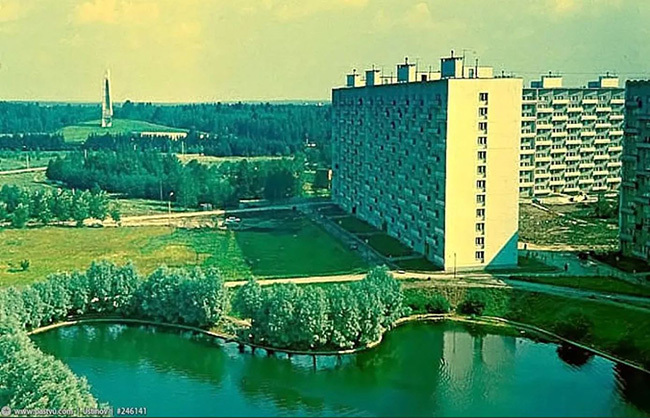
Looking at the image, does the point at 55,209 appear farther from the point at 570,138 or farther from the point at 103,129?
the point at 103,129

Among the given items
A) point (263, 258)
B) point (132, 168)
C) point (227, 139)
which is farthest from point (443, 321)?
point (227, 139)

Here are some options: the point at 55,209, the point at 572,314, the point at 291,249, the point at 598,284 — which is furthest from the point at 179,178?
the point at 572,314

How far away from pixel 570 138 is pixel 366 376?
17.4 metres

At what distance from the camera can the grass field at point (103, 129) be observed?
55906 millimetres

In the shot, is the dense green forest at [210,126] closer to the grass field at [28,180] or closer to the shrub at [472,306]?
the grass field at [28,180]

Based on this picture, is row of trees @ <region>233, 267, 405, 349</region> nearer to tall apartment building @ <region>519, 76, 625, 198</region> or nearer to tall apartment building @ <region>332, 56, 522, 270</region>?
tall apartment building @ <region>332, 56, 522, 270</region>

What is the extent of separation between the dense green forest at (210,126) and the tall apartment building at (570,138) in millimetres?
12255

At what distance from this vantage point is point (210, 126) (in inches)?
2242

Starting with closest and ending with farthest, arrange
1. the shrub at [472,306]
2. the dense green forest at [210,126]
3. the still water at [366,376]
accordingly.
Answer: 1. the still water at [366,376]
2. the shrub at [472,306]
3. the dense green forest at [210,126]

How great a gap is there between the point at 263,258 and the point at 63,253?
15.8 ft

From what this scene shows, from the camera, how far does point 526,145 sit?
2569 centimetres

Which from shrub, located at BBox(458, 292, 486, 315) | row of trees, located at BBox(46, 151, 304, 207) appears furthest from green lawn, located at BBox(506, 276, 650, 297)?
row of trees, located at BBox(46, 151, 304, 207)

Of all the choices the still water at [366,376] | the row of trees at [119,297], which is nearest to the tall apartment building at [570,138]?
the still water at [366,376]

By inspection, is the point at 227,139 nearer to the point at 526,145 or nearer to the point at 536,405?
the point at 526,145
